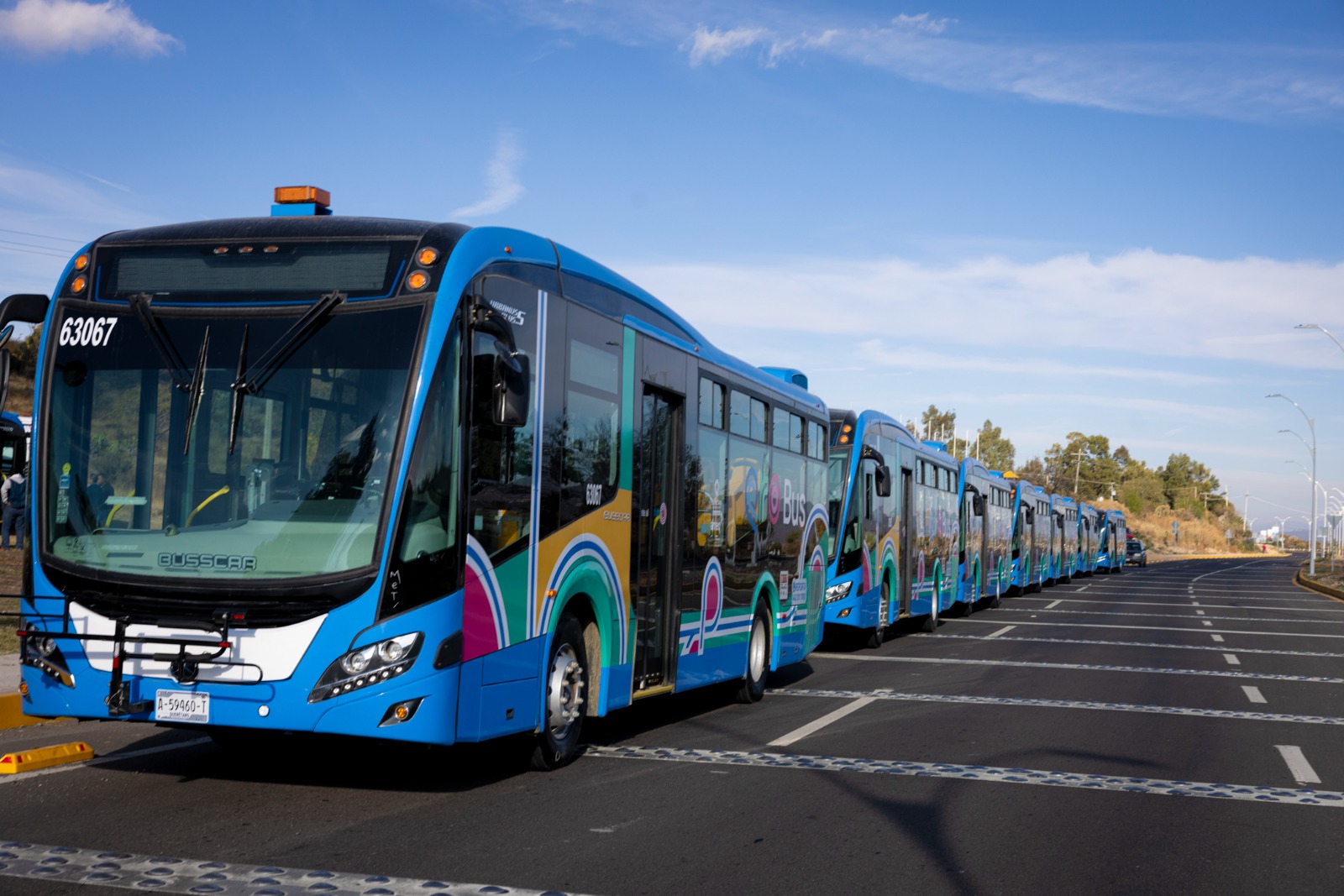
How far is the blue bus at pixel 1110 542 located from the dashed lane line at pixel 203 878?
6561cm

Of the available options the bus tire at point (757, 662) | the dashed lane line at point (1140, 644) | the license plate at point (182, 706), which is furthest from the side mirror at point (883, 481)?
the license plate at point (182, 706)

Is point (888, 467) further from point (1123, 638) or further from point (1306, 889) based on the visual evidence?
point (1306, 889)

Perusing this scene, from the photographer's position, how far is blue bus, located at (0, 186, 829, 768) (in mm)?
6871

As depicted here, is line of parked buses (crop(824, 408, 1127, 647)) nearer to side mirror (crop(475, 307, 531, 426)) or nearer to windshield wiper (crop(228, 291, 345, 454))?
side mirror (crop(475, 307, 531, 426))

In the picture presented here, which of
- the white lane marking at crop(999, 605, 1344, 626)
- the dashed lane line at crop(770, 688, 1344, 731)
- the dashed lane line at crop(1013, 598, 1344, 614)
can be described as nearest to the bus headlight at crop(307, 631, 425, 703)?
the dashed lane line at crop(770, 688, 1344, 731)

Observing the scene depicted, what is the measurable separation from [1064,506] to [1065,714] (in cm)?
4144

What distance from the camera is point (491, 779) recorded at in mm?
8336

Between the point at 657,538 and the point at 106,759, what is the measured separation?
4.17 m

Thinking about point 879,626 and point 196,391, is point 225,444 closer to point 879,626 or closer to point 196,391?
point 196,391

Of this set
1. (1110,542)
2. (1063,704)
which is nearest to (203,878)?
(1063,704)

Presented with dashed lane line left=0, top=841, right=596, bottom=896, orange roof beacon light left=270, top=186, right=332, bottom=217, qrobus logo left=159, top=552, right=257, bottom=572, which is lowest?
dashed lane line left=0, top=841, right=596, bottom=896

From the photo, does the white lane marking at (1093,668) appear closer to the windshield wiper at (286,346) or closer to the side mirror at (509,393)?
the side mirror at (509,393)

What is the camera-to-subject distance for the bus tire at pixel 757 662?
12.9 m

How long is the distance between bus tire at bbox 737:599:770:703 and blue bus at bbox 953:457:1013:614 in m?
14.9
